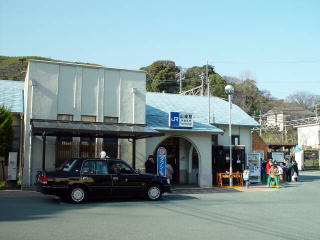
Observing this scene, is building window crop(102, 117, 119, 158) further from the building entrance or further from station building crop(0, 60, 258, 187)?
the building entrance

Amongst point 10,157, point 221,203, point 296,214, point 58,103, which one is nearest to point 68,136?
point 58,103

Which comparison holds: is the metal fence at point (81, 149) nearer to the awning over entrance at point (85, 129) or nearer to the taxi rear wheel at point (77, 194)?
A: the awning over entrance at point (85, 129)

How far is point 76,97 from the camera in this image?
19266 mm

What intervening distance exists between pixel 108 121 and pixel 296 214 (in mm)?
11094

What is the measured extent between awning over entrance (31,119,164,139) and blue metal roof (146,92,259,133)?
3492 mm

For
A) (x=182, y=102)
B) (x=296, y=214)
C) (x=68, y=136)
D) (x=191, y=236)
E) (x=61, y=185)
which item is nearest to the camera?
(x=191, y=236)

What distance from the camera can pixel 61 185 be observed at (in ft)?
43.2

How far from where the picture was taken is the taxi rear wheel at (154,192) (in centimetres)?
1511

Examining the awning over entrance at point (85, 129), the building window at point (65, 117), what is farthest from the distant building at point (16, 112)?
the awning over entrance at point (85, 129)

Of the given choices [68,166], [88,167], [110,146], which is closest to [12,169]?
[110,146]

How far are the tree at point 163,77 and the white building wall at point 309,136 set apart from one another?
68.0 feet

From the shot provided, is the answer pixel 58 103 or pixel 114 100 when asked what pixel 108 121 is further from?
pixel 58 103

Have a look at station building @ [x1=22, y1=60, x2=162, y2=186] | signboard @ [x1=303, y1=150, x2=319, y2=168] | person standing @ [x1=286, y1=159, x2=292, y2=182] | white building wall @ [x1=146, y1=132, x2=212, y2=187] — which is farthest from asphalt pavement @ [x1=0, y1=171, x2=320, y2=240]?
signboard @ [x1=303, y1=150, x2=319, y2=168]

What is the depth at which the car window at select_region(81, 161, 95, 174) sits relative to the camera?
13.8 m
